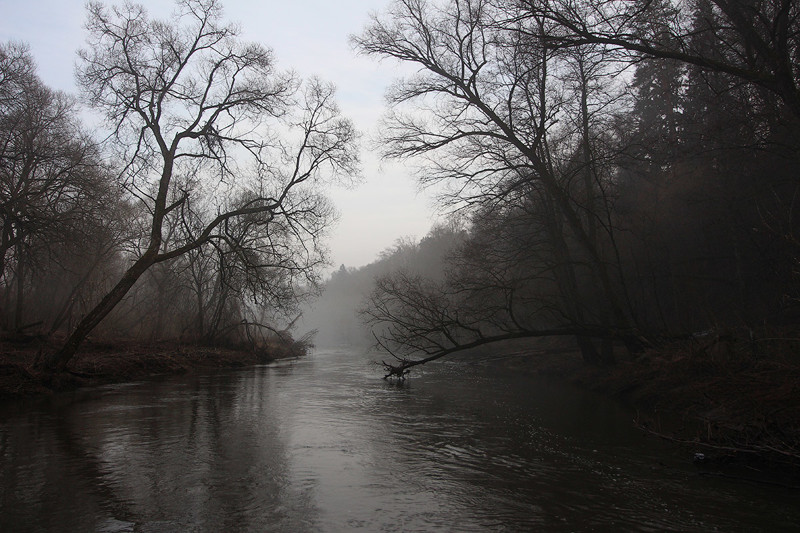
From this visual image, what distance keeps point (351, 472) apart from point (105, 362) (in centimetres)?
1358

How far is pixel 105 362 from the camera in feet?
55.6

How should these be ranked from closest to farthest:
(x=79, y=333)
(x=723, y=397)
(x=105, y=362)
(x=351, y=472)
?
(x=351, y=472), (x=723, y=397), (x=79, y=333), (x=105, y=362)

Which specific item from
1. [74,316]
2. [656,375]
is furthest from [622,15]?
[74,316]

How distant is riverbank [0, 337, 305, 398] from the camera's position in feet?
43.3

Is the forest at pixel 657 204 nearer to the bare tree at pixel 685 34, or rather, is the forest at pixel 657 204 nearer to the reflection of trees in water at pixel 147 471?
the bare tree at pixel 685 34

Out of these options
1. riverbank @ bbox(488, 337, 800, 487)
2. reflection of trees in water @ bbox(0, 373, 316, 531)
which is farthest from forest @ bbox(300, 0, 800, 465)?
reflection of trees in water @ bbox(0, 373, 316, 531)

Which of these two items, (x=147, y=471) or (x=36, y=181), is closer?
(x=147, y=471)

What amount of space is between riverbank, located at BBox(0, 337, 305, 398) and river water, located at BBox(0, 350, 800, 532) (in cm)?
134

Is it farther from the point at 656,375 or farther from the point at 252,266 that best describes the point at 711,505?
A: the point at 252,266

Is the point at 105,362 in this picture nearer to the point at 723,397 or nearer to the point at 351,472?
the point at 351,472

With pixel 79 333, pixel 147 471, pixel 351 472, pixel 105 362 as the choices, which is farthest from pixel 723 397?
pixel 105 362

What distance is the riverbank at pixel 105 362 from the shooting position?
43.3 feet

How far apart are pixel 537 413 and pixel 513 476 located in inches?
211

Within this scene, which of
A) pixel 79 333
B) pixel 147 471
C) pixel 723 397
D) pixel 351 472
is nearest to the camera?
pixel 147 471
